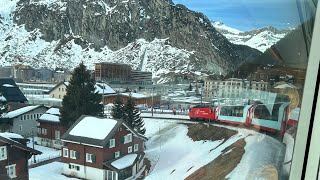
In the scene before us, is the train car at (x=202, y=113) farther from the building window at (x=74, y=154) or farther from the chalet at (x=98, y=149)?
the building window at (x=74, y=154)

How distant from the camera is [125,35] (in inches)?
43.9

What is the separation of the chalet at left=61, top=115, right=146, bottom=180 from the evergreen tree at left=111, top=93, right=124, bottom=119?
0.06ft

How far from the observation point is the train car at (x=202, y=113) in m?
1.18

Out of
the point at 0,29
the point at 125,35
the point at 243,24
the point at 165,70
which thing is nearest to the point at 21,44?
the point at 0,29

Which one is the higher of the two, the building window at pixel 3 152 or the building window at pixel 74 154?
the building window at pixel 3 152

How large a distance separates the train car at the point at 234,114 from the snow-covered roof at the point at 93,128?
1.28 ft

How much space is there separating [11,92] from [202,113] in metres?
0.57

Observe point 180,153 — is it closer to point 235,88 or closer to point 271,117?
point 235,88

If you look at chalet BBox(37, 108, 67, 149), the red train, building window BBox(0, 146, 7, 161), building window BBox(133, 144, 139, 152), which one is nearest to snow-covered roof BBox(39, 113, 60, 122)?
chalet BBox(37, 108, 67, 149)

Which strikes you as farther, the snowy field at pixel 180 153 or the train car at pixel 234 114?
the train car at pixel 234 114

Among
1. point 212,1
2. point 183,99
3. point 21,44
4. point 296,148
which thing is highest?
point 212,1

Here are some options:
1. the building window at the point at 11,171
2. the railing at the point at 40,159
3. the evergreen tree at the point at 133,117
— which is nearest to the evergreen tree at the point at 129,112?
the evergreen tree at the point at 133,117

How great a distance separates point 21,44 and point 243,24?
70 centimetres

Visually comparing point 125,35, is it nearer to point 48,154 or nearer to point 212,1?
point 212,1
